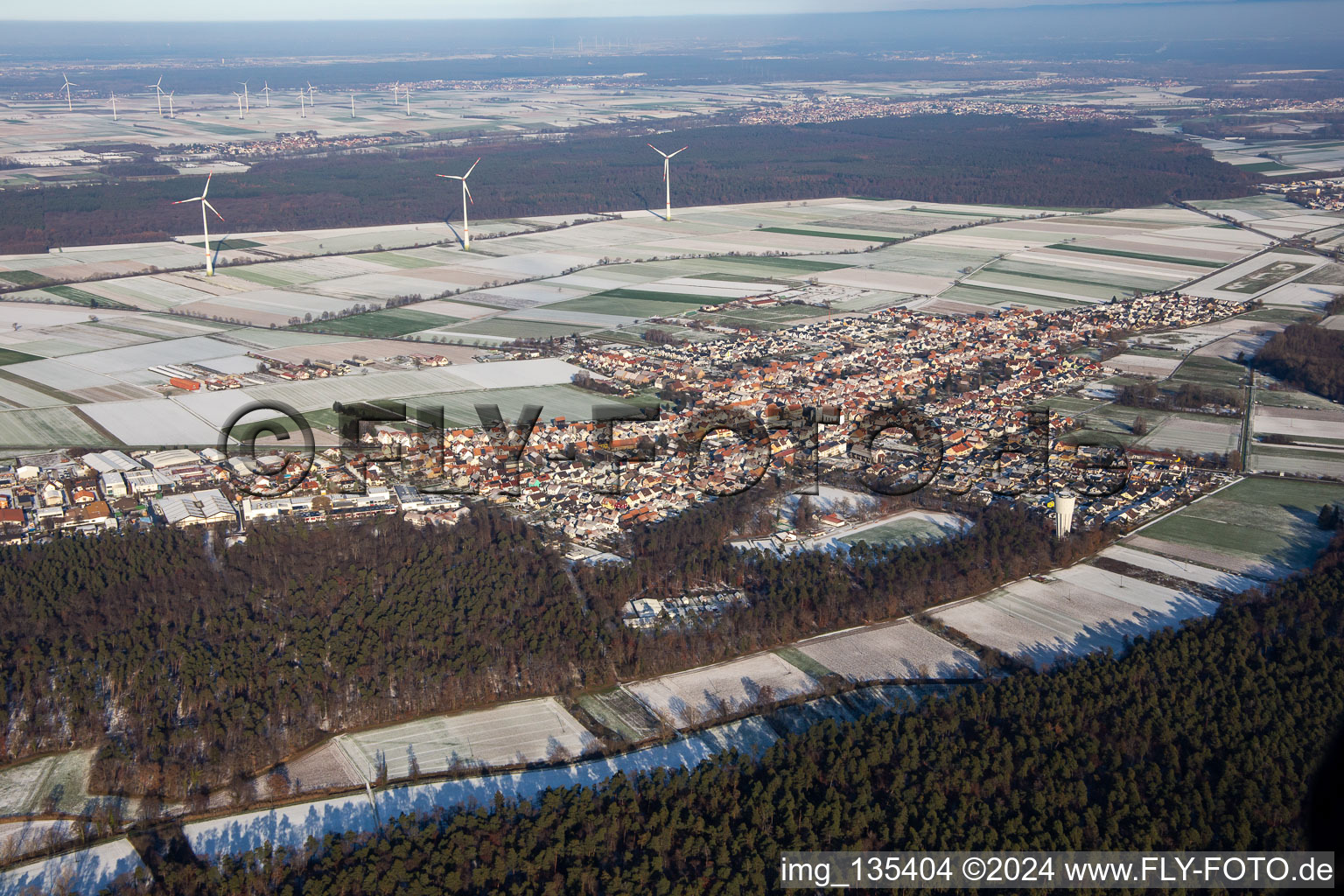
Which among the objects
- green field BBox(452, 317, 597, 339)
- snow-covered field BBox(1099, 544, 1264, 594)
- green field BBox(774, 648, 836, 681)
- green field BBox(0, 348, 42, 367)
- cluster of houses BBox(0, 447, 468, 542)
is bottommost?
green field BBox(774, 648, 836, 681)

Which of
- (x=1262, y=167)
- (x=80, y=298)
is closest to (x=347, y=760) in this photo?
Answer: (x=80, y=298)

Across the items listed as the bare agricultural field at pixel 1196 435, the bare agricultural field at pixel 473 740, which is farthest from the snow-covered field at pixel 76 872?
the bare agricultural field at pixel 1196 435

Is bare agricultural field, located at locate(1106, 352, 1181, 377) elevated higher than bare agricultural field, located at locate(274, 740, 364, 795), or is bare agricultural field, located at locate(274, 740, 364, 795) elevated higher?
bare agricultural field, located at locate(1106, 352, 1181, 377)

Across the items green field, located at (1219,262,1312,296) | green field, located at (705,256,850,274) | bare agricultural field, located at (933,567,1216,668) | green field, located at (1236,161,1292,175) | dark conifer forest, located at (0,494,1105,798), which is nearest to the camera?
dark conifer forest, located at (0,494,1105,798)

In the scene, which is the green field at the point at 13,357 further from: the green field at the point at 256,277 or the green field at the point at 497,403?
the green field at the point at 256,277

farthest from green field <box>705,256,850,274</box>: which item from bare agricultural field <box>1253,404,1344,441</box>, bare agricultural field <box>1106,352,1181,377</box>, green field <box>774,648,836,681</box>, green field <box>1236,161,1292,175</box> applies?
green field <box>1236,161,1292,175</box>

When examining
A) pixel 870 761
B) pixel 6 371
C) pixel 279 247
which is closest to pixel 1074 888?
pixel 870 761

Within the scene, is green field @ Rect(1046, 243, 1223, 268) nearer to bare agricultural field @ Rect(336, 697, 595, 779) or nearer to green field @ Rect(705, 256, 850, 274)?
green field @ Rect(705, 256, 850, 274)
